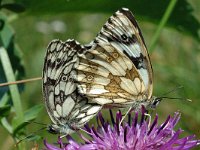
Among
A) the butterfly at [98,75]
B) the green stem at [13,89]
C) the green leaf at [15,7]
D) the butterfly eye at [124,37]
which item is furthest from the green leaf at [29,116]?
the green leaf at [15,7]

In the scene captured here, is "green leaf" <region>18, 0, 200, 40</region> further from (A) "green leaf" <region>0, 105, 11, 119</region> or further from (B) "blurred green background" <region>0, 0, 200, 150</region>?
(A) "green leaf" <region>0, 105, 11, 119</region>

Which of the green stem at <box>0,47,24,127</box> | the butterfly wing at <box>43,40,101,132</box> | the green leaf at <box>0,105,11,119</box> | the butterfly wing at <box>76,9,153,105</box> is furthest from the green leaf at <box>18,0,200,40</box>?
the green leaf at <box>0,105,11,119</box>

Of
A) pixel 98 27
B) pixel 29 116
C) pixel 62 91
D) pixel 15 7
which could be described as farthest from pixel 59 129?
pixel 98 27

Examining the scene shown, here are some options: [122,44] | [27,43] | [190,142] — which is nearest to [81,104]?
[122,44]

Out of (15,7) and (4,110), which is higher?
(15,7)

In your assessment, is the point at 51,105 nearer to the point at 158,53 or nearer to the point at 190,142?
the point at 190,142

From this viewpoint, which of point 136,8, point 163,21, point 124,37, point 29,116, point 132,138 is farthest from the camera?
point 136,8

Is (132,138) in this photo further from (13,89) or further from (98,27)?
(98,27)
